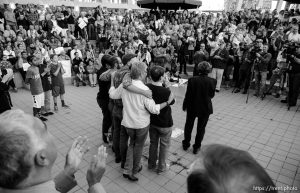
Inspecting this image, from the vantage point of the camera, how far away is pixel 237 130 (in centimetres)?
567

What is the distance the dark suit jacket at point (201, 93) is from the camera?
410cm

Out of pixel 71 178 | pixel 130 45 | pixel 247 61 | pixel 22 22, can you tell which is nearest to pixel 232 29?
pixel 247 61

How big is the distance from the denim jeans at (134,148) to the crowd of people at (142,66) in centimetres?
Answer: 2

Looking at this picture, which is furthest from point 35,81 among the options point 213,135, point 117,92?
point 213,135

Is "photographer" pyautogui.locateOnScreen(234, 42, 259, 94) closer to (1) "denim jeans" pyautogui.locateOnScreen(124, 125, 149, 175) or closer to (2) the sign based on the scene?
(1) "denim jeans" pyautogui.locateOnScreen(124, 125, 149, 175)

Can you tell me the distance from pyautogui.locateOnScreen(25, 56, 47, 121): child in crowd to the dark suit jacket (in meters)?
3.91

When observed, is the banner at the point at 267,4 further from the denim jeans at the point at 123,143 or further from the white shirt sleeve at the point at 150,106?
the denim jeans at the point at 123,143

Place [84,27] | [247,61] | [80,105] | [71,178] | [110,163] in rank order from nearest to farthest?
1. [71,178]
2. [110,163]
3. [80,105]
4. [247,61]
5. [84,27]

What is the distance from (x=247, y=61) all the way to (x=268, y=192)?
8.52m

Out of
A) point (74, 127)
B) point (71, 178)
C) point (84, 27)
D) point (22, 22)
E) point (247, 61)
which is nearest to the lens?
point (71, 178)

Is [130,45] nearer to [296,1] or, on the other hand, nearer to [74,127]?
[74,127]

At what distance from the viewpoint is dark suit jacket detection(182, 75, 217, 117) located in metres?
4.10

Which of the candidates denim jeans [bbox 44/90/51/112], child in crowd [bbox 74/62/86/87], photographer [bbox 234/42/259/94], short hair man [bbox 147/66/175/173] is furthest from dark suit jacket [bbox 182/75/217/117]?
child in crowd [bbox 74/62/86/87]

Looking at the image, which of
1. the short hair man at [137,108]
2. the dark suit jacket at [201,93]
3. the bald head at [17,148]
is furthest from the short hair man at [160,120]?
the bald head at [17,148]
